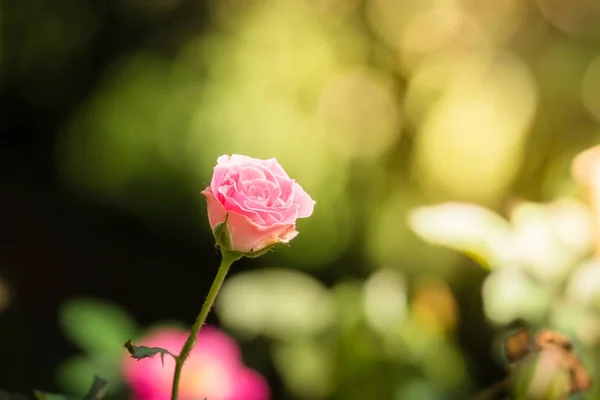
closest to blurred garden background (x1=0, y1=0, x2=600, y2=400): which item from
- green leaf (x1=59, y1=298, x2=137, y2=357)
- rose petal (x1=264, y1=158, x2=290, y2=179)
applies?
green leaf (x1=59, y1=298, x2=137, y2=357)

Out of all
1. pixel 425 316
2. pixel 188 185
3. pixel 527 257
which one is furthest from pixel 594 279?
pixel 188 185

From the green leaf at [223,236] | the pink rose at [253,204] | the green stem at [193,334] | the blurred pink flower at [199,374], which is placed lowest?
the blurred pink flower at [199,374]

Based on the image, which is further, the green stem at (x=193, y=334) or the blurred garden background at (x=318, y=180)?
the blurred garden background at (x=318, y=180)

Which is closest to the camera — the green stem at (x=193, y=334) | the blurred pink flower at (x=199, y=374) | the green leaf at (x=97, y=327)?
the green stem at (x=193, y=334)

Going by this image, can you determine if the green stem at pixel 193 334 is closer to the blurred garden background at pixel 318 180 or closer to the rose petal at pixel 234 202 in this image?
the rose petal at pixel 234 202

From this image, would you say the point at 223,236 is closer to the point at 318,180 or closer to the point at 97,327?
the point at 97,327

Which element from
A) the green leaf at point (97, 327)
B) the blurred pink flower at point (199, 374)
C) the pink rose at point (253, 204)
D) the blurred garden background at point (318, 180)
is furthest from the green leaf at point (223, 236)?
the green leaf at point (97, 327)

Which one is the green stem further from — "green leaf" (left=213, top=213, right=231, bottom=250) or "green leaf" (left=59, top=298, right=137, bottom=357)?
"green leaf" (left=59, top=298, right=137, bottom=357)
